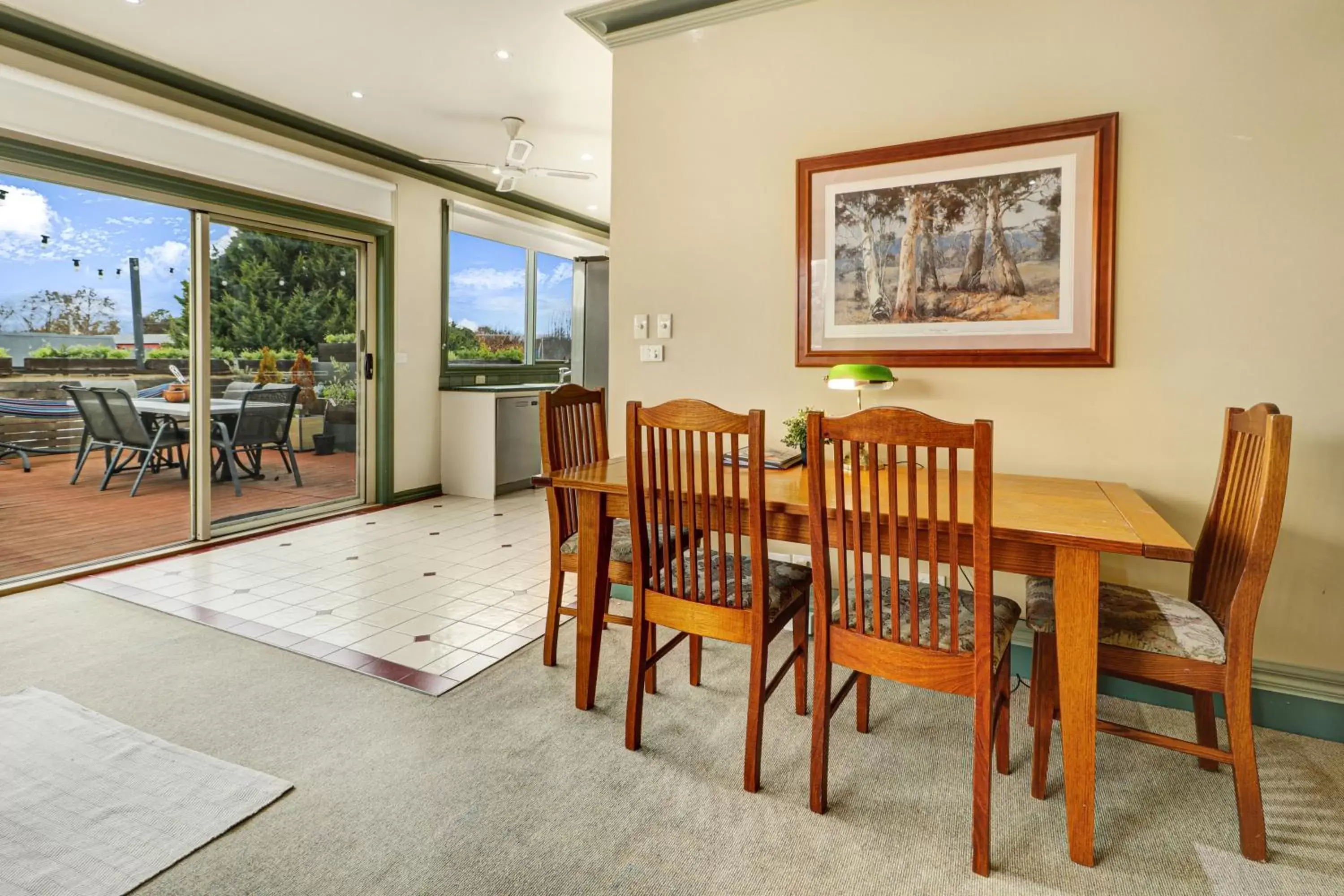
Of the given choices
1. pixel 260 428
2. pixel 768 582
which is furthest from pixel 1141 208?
pixel 260 428

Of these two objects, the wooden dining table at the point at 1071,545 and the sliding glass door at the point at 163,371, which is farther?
the sliding glass door at the point at 163,371

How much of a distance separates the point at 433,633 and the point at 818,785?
182cm

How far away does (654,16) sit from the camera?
317 cm

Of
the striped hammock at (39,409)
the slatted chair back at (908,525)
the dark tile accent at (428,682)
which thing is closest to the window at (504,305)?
the striped hammock at (39,409)

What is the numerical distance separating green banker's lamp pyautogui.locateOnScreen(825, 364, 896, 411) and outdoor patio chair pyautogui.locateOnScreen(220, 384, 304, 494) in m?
3.92

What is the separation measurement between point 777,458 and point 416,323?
3.99 meters

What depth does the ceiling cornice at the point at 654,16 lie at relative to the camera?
3.00 metres

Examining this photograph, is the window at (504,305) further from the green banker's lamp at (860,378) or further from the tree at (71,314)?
the green banker's lamp at (860,378)

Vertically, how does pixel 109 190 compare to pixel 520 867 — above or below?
above

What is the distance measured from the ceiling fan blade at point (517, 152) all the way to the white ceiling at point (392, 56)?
4.5 inches

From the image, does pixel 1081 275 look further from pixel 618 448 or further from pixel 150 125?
pixel 150 125

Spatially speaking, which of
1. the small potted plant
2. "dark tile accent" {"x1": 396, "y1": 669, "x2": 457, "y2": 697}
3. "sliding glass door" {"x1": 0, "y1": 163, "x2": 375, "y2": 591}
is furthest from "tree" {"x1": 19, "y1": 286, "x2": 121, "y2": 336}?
the small potted plant

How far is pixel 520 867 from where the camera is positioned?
1.59 metres

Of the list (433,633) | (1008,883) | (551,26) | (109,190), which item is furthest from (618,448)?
(109,190)
